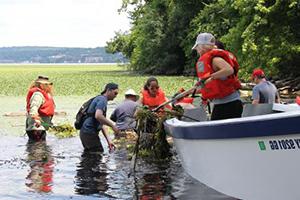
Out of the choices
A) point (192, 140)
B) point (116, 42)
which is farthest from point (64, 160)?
point (116, 42)

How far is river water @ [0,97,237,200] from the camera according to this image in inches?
387

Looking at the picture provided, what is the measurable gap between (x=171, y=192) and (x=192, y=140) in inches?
61.5

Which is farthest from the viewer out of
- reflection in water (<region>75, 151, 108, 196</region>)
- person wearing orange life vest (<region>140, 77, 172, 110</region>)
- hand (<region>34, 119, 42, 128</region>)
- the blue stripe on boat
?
hand (<region>34, 119, 42, 128</region>)

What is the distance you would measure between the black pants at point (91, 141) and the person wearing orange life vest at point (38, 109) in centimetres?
158

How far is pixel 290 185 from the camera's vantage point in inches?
283

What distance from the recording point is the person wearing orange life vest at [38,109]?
46.4 feet

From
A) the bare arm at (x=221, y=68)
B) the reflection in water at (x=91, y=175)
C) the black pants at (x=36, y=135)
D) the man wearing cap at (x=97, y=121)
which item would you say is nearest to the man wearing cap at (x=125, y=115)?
the man wearing cap at (x=97, y=121)

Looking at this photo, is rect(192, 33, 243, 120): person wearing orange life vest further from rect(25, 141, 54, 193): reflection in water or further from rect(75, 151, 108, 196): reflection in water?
rect(25, 141, 54, 193): reflection in water

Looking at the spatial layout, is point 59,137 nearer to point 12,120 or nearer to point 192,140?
point 12,120

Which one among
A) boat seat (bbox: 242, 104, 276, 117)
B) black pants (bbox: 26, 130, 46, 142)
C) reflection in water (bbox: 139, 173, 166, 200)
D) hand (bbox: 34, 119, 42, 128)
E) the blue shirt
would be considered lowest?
reflection in water (bbox: 139, 173, 166, 200)

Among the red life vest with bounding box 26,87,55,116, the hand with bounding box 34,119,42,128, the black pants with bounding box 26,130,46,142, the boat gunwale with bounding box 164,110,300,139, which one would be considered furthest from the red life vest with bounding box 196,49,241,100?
the black pants with bounding box 26,130,46,142

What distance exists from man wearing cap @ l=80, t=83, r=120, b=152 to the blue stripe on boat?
331cm

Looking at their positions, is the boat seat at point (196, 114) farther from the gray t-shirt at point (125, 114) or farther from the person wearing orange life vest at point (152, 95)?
the gray t-shirt at point (125, 114)

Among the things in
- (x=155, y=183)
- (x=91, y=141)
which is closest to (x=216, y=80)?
(x=155, y=183)
